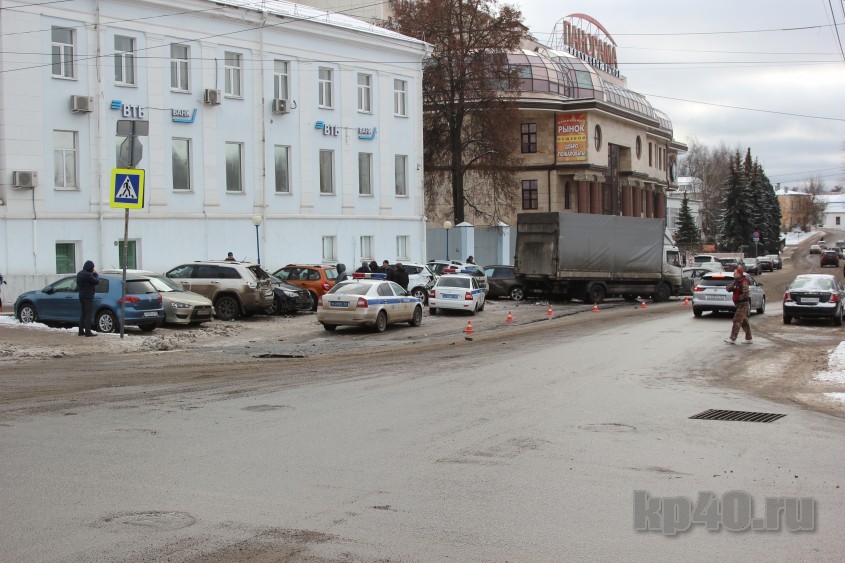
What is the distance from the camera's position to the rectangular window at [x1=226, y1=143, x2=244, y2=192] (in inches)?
1522

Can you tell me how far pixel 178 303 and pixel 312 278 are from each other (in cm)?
888

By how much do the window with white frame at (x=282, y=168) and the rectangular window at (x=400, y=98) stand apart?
7.79m

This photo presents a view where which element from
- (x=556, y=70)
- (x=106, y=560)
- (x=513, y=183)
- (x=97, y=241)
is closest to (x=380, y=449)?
(x=106, y=560)

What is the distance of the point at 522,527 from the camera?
22.4ft

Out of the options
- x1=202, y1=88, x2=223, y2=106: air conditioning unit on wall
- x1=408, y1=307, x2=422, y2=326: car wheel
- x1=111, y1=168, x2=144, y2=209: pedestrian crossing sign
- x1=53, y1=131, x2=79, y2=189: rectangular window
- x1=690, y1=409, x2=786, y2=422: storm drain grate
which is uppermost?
x1=202, y1=88, x2=223, y2=106: air conditioning unit on wall

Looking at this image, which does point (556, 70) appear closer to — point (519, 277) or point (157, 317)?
point (519, 277)

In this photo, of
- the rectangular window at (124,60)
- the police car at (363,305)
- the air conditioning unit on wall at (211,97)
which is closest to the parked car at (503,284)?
the air conditioning unit on wall at (211,97)

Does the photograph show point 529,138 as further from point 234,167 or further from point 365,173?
point 234,167

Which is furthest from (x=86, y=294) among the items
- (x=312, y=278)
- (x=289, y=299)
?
(x=312, y=278)

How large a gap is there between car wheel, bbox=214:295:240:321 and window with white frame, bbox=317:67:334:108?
54.2 ft

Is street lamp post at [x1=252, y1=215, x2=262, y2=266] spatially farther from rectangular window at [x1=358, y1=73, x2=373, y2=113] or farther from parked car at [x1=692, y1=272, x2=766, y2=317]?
parked car at [x1=692, y1=272, x2=766, y2=317]

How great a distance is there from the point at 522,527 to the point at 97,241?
2960cm

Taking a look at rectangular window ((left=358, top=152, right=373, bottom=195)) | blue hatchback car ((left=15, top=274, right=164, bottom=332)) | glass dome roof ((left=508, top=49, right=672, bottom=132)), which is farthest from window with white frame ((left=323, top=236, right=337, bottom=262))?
glass dome roof ((left=508, top=49, right=672, bottom=132))

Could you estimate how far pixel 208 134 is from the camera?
123ft
